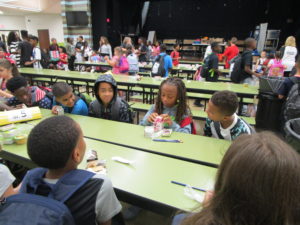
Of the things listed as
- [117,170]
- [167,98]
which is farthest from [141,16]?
[117,170]

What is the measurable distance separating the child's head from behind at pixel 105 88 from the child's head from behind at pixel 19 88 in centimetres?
88

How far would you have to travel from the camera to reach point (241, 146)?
636 millimetres

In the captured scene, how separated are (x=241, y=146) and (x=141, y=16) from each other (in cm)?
1425

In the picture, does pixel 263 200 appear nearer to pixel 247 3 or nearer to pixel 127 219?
pixel 127 219

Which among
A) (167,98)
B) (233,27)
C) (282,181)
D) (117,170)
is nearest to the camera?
(282,181)

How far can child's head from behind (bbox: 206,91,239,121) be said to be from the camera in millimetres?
1718

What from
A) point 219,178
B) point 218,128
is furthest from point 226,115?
point 219,178

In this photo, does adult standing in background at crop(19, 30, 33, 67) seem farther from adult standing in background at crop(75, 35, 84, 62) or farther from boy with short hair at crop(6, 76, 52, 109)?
boy with short hair at crop(6, 76, 52, 109)

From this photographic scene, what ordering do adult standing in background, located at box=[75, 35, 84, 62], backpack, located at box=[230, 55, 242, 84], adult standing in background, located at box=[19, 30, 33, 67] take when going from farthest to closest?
Answer: 1. adult standing in background, located at box=[75, 35, 84, 62]
2. adult standing in background, located at box=[19, 30, 33, 67]
3. backpack, located at box=[230, 55, 242, 84]

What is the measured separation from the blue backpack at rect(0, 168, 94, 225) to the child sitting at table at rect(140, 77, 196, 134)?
4.23 feet

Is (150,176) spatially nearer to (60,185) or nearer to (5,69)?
(60,185)

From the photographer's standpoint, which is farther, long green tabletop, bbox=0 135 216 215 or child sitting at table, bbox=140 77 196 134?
child sitting at table, bbox=140 77 196 134

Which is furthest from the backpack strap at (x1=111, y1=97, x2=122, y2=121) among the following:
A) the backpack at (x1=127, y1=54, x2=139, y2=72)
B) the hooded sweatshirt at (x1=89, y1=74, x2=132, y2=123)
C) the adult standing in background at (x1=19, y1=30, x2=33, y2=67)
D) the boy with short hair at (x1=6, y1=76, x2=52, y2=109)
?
the adult standing in background at (x1=19, y1=30, x2=33, y2=67)

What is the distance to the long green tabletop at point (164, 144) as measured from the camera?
1.61 m
